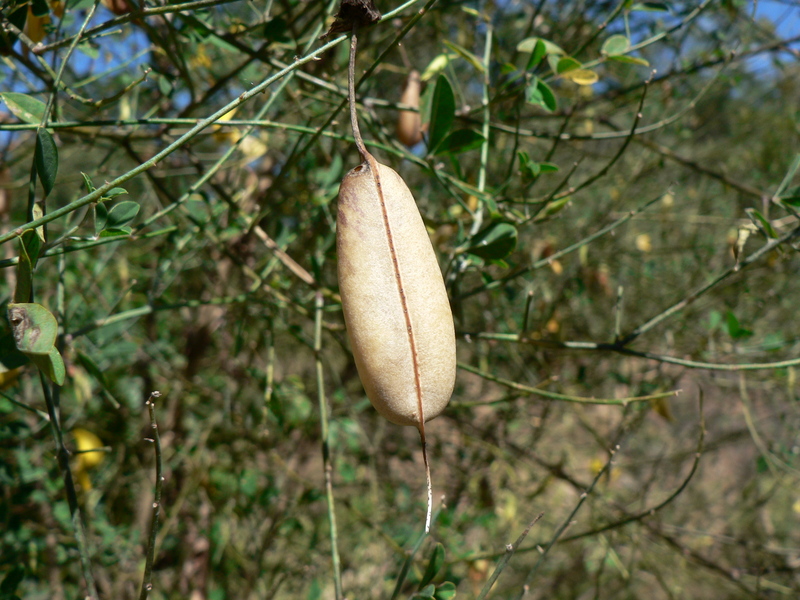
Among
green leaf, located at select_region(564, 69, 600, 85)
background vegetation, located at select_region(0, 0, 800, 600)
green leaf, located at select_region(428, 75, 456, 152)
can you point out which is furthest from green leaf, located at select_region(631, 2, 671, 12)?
green leaf, located at select_region(428, 75, 456, 152)

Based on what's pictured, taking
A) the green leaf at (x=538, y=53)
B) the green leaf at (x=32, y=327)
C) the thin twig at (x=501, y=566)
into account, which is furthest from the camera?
the green leaf at (x=538, y=53)

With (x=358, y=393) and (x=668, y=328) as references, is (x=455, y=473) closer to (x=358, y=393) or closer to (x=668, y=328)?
(x=358, y=393)

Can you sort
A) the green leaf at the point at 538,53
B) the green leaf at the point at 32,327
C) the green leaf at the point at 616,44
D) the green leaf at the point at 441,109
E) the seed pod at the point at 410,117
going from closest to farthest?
the green leaf at the point at 32,327
the green leaf at the point at 441,109
the green leaf at the point at 538,53
the green leaf at the point at 616,44
the seed pod at the point at 410,117

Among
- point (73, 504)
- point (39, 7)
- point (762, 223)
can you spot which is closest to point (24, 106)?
point (39, 7)

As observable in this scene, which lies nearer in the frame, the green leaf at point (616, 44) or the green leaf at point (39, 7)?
the green leaf at point (39, 7)

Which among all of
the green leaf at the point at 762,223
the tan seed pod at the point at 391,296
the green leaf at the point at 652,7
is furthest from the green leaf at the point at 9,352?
the green leaf at the point at 652,7

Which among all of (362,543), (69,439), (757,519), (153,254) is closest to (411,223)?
(69,439)

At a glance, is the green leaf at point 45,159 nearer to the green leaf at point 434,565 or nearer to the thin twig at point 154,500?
the thin twig at point 154,500

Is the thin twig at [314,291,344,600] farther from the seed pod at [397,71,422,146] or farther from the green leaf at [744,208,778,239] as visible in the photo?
the green leaf at [744,208,778,239]
